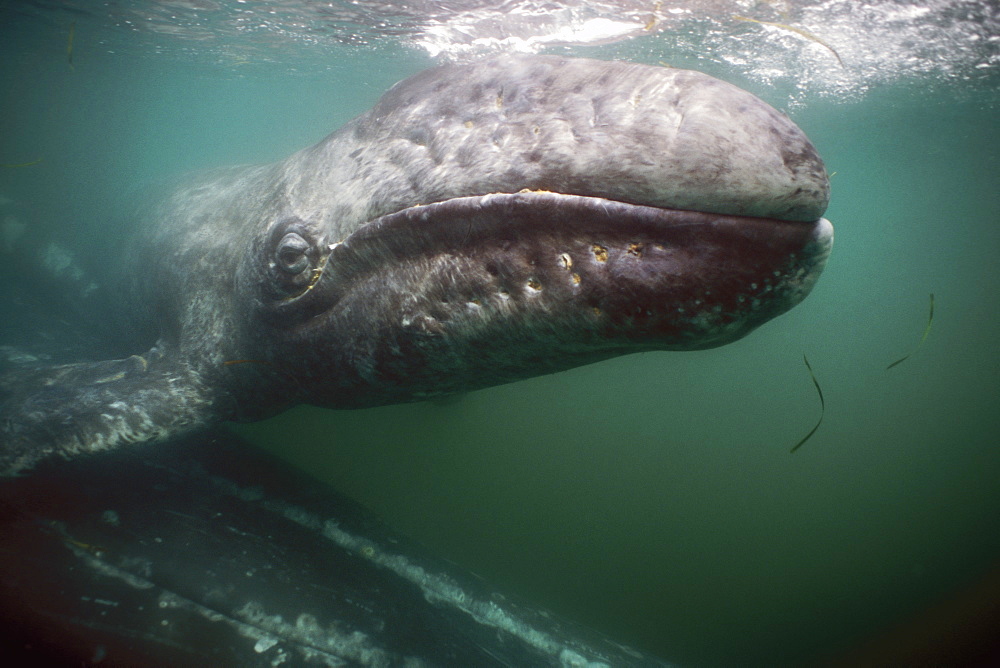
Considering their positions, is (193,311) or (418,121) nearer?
(418,121)

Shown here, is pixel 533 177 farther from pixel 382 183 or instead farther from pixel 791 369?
pixel 791 369

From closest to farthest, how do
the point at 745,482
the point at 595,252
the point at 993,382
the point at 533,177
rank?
the point at 595,252 → the point at 533,177 → the point at 745,482 → the point at 993,382

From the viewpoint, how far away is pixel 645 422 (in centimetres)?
1425

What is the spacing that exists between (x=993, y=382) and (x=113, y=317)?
41563mm

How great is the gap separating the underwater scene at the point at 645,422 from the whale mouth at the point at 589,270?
0.63 metres

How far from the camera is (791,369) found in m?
27.0

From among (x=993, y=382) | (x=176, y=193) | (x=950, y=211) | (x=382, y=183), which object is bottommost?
(x=993, y=382)

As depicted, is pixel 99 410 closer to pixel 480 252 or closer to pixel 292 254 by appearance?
pixel 292 254

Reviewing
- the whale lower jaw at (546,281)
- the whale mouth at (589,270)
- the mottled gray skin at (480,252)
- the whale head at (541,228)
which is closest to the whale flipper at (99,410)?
the mottled gray skin at (480,252)

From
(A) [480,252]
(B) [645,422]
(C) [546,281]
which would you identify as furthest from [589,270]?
(B) [645,422]

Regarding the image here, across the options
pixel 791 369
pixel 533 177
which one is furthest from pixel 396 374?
pixel 791 369

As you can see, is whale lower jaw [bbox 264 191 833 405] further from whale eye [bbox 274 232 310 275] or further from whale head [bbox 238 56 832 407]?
whale eye [bbox 274 232 310 275]

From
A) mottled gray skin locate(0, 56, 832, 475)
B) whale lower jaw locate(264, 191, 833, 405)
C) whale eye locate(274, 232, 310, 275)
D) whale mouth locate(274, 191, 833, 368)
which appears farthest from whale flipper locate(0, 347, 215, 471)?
whale mouth locate(274, 191, 833, 368)

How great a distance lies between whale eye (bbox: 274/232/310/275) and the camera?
2736 mm
